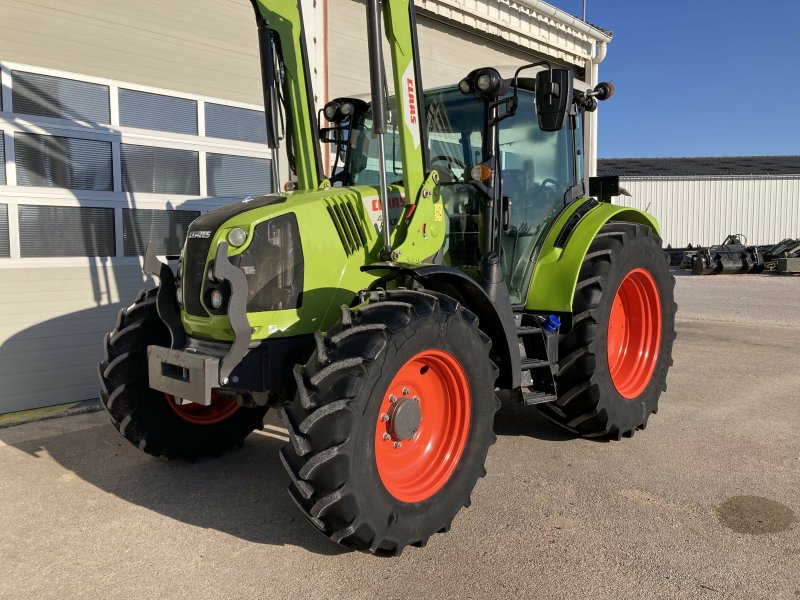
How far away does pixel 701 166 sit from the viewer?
1559 inches

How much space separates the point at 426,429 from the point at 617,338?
91.4 inches

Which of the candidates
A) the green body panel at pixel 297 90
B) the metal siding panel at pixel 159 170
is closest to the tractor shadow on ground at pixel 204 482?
the green body panel at pixel 297 90

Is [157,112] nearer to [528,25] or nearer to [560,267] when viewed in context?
[560,267]

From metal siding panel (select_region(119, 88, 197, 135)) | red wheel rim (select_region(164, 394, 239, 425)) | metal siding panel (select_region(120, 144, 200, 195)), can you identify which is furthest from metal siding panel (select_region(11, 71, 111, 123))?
red wheel rim (select_region(164, 394, 239, 425))

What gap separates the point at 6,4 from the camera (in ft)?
18.2

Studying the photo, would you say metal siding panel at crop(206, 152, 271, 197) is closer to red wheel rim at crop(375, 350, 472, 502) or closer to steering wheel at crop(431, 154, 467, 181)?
steering wheel at crop(431, 154, 467, 181)

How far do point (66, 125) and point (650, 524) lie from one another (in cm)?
557

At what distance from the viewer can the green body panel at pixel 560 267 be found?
171 inches

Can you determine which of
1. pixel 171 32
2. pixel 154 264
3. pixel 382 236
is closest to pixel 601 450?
pixel 382 236

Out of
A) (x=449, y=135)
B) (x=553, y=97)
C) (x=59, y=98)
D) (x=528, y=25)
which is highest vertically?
(x=528, y=25)

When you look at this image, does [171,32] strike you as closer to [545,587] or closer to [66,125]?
[66,125]

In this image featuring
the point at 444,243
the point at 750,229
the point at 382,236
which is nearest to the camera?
the point at 382,236

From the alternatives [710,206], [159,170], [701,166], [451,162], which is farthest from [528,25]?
[701,166]

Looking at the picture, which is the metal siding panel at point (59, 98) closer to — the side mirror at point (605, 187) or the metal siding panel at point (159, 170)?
the metal siding panel at point (159, 170)
